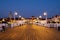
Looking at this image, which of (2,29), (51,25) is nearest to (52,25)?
(51,25)

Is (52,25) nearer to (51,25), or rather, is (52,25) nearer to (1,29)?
(51,25)

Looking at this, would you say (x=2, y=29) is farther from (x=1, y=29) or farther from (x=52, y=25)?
(x=52, y=25)

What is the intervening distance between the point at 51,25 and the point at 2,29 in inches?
657

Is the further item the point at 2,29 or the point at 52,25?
the point at 52,25

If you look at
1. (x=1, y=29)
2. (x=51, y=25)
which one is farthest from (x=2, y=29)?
(x=51, y=25)

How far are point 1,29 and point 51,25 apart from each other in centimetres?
1691

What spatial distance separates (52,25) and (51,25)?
0.25 meters

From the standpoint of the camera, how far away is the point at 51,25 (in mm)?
42469

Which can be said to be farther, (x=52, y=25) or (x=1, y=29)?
(x=52, y=25)

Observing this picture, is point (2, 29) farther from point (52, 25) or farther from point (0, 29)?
point (52, 25)

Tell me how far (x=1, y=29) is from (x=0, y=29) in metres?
0.19

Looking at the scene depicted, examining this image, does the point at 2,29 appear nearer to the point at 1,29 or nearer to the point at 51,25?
the point at 1,29

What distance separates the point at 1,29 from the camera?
2892cm

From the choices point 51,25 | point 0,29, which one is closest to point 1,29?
point 0,29
